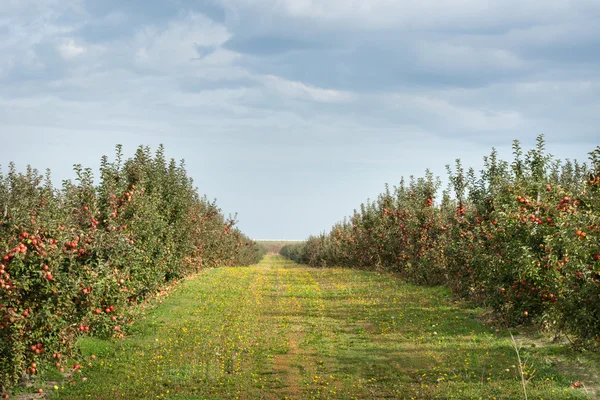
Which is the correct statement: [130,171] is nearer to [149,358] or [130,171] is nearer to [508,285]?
[149,358]

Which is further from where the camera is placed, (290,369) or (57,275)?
(290,369)

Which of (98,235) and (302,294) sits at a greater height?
(98,235)

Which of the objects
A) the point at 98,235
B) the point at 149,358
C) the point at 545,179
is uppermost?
the point at 545,179

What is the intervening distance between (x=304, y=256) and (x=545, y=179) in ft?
248

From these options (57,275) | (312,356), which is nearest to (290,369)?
(312,356)

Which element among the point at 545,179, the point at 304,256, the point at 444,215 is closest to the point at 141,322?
the point at 545,179

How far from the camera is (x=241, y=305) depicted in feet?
88.8

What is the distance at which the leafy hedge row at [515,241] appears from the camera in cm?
1159

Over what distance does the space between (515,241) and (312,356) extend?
733 cm

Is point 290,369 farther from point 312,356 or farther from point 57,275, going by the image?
point 57,275

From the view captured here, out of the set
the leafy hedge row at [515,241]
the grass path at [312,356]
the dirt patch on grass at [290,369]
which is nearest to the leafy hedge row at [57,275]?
the grass path at [312,356]

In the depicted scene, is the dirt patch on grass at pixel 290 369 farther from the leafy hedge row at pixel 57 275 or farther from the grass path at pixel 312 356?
the leafy hedge row at pixel 57 275

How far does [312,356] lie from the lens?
55.2ft

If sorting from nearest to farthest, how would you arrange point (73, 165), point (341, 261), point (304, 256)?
point (73, 165), point (341, 261), point (304, 256)
